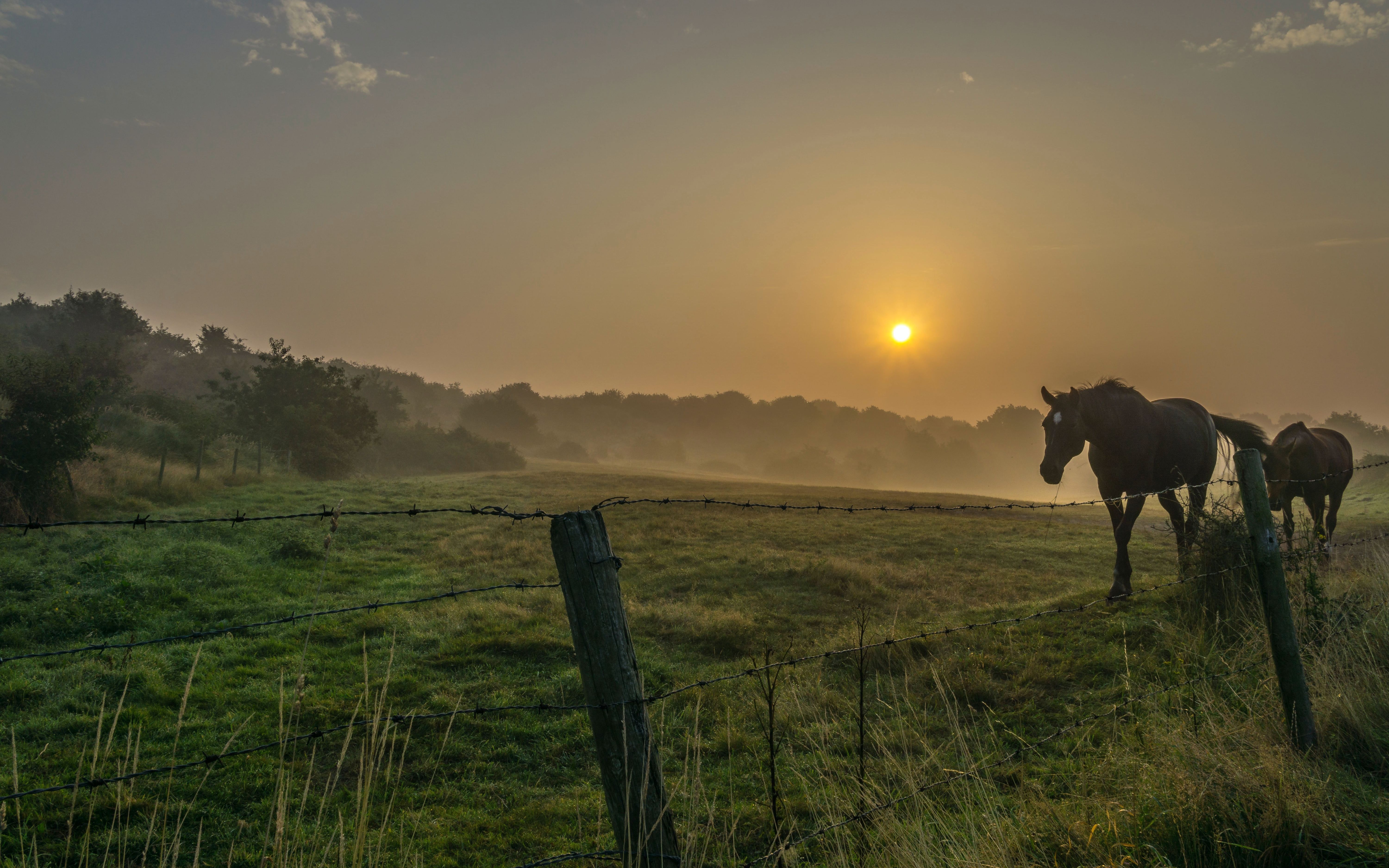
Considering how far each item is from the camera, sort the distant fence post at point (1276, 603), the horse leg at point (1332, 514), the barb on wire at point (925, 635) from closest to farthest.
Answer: the barb on wire at point (925, 635)
the distant fence post at point (1276, 603)
the horse leg at point (1332, 514)

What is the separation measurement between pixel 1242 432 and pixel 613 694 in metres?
13.1

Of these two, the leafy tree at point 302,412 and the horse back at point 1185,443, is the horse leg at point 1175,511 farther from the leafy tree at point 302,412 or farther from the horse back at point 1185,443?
the leafy tree at point 302,412

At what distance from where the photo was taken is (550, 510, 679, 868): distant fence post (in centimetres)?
259

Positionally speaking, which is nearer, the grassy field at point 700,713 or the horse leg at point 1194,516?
the grassy field at point 700,713

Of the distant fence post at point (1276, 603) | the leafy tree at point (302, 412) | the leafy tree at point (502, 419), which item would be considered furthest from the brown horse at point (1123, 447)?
the leafy tree at point (502, 419)

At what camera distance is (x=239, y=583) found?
41.9 feet

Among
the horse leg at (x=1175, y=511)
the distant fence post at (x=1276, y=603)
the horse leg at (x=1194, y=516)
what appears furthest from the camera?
the horse leg at (x=1175, y=511)

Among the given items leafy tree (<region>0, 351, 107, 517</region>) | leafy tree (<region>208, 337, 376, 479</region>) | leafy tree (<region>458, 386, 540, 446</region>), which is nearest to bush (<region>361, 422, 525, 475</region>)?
leafy tree (<region>208, 337, 376, 479</region>)

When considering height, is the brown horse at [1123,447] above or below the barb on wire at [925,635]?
above

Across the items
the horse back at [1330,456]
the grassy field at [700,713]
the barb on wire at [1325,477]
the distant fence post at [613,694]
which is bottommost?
the grassy field at [700,713]

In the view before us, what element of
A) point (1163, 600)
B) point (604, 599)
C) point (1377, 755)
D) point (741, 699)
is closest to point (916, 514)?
point (1163, 600)

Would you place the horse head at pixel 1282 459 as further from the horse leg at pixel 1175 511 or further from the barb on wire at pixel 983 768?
the barb on wire at pixel 983 768

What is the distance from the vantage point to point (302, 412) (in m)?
39.5

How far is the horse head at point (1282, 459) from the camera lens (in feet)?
37.6
